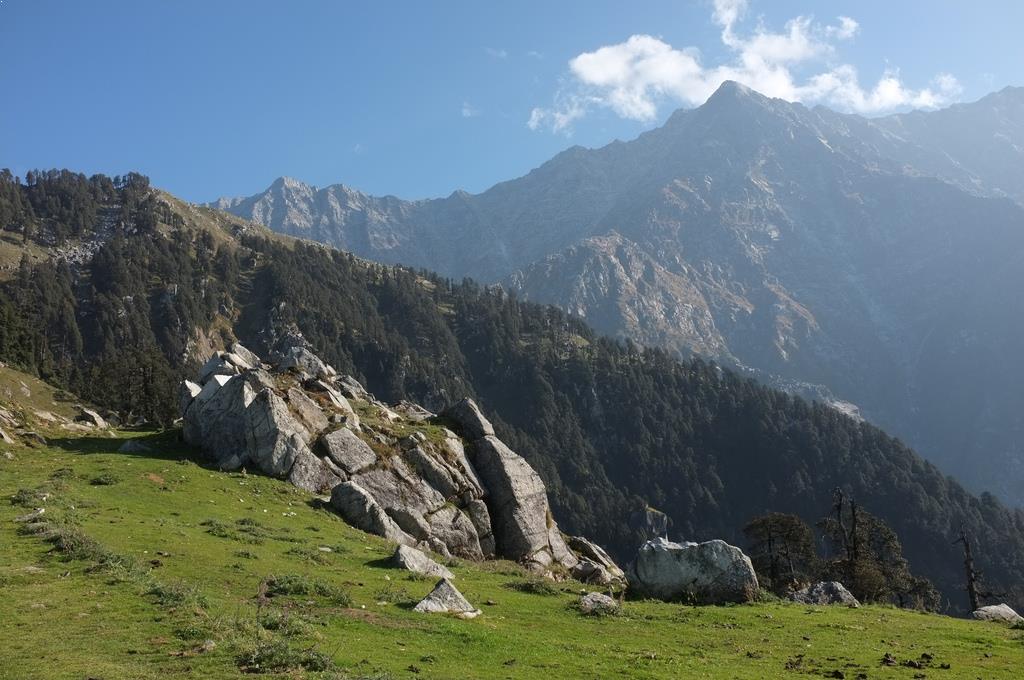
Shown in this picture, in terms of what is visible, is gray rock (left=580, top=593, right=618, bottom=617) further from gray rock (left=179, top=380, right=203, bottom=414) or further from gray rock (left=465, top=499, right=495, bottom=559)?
gray rock (left=179, top=380, right=203, bottom=414)

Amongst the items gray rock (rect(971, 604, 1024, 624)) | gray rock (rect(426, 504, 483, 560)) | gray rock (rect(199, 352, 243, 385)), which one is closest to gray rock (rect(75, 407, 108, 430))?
gray rock (rect(199, 352, 243, 385))

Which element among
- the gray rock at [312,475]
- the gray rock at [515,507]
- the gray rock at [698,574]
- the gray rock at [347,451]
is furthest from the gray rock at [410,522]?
the gray rock at [698,574]

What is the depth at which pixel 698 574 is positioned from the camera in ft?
117

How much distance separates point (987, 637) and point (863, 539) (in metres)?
58.4

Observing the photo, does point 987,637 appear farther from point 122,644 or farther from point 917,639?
point 122,644

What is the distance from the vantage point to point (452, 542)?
167ft

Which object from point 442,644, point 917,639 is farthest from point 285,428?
point 917,639

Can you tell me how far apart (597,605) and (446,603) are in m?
7.47

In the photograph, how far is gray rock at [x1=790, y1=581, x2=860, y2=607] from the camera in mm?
40219

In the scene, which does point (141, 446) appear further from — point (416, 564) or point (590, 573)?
point (590, 573)

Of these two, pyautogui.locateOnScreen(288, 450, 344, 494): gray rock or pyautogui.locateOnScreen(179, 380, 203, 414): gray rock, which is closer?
→ pyautogui.locateOnScreen(288, 450, 344, 494): gray rock

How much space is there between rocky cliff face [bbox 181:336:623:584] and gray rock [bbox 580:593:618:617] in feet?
52.6

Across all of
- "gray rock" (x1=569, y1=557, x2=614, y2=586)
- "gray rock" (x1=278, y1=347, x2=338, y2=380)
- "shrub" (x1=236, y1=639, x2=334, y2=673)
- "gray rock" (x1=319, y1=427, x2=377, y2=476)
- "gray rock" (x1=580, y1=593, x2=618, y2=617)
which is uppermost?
"gray rock" (x1=278, y1=347, x2=338, y2=380)

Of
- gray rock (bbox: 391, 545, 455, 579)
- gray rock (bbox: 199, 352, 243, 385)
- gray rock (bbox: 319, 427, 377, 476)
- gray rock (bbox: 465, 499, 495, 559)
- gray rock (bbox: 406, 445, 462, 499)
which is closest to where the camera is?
gray rock (bbox: 391, 545, 455, 579)
